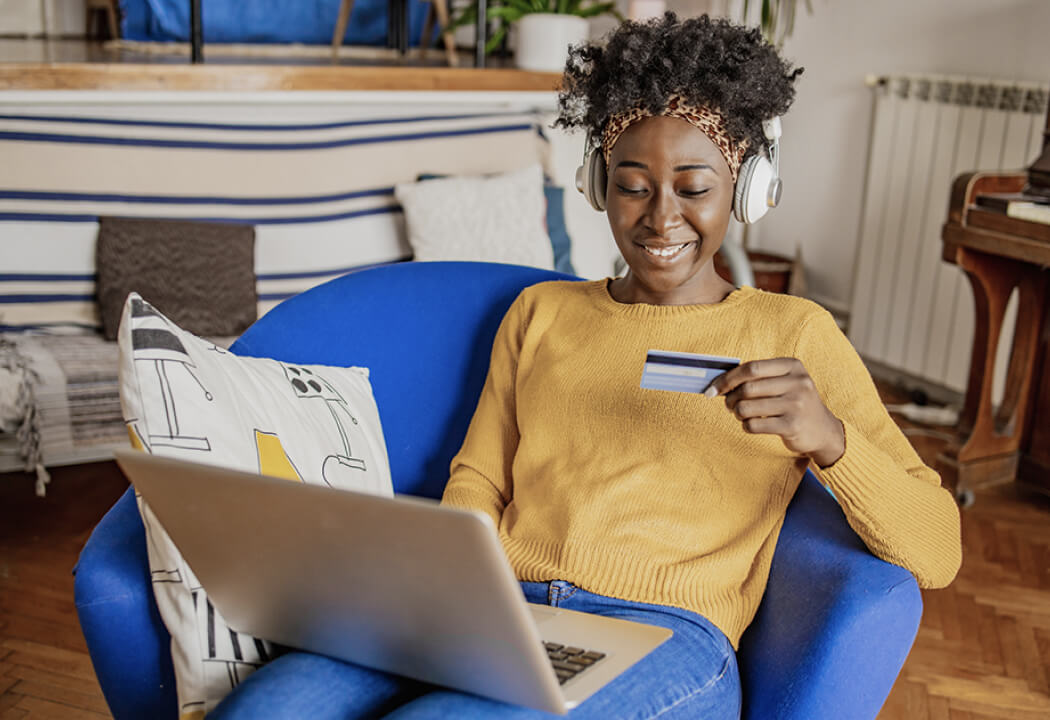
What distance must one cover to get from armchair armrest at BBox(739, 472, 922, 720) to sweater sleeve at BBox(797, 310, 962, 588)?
0.03m

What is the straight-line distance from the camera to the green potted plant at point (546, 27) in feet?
11.3

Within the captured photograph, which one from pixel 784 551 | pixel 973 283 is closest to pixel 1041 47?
pixel 973 283

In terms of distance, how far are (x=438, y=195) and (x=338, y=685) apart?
1.91 meters

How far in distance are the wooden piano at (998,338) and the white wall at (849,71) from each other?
59 centimetres

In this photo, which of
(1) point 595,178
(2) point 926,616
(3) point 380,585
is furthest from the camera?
(2) point 926,616

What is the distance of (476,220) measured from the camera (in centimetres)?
276

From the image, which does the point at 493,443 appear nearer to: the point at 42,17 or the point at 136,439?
the point at 136,439

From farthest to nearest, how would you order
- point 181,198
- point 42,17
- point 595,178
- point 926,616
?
point 42,17 → point 181,198 → point 926,616 → point 595,178

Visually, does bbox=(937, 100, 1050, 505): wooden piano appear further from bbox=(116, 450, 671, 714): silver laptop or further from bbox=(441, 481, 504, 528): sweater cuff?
bbox=(116, 450, 671, 714): silver laptop

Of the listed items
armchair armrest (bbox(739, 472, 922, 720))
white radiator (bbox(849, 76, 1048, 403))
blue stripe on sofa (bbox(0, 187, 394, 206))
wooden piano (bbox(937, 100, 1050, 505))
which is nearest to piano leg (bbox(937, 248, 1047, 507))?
wooden piano (bbox(937, 100, 1050, 505))

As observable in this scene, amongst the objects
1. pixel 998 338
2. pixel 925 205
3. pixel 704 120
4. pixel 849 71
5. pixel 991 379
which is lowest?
pixel 991 379

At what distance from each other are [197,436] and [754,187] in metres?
0.67

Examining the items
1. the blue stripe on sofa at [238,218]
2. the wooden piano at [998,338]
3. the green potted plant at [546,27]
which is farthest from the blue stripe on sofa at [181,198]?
the wooden piano at [998,338]

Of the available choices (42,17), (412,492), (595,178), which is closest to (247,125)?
(412,492)
